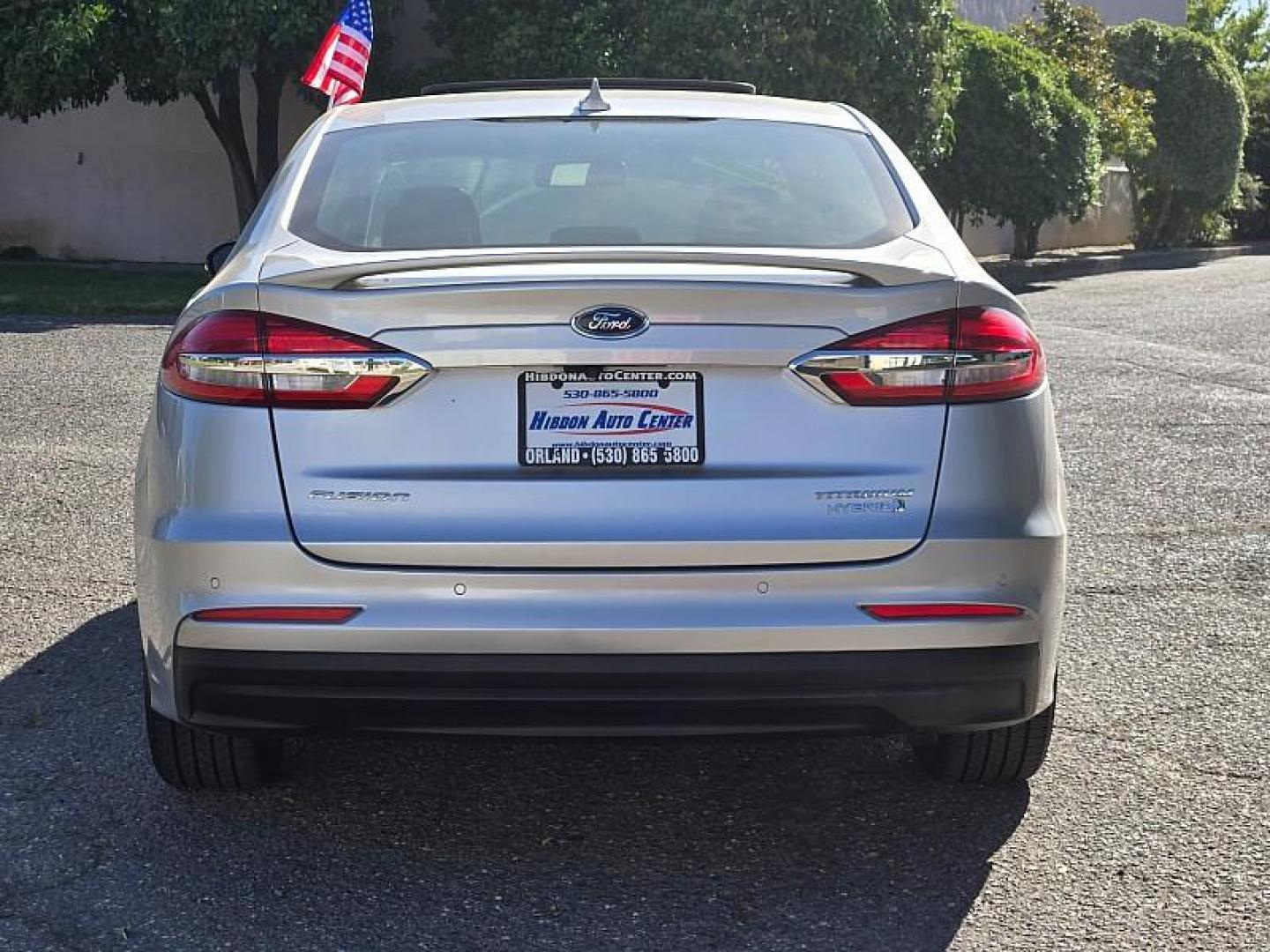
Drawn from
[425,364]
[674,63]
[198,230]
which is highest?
[425,364]

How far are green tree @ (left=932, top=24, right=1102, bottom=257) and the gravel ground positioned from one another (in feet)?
66.2

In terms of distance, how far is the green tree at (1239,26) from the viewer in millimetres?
61844

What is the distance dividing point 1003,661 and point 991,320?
2.13 ft

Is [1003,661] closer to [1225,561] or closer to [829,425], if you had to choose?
[829,425]

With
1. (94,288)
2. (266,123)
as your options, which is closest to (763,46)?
(266,123)

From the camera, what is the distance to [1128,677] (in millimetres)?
5234

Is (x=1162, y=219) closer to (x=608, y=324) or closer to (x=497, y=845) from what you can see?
(x=497, y=845)

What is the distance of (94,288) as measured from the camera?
2059cm

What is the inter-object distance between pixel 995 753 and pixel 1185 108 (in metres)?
30.6

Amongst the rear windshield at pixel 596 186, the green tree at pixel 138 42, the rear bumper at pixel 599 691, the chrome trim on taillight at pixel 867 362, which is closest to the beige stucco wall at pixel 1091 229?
the green tree at pixel 138 42

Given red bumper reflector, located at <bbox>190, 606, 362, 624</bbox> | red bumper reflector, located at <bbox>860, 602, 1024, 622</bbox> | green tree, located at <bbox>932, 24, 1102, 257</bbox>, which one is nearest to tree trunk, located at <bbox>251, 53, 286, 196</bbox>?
green tree, located at <bbox>932, 24, 1102, 257</bbox>

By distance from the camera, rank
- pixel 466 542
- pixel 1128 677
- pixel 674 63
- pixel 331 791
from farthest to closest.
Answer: pixel 674 63 → pixel 1128 677 → pixel 331 791 → pixel 466 542

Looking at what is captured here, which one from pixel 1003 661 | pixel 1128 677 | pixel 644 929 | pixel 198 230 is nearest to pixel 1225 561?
pixel 1128 677

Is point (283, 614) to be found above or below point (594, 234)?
below
